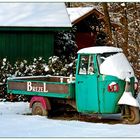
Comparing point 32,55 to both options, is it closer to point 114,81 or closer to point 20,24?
point 20,24

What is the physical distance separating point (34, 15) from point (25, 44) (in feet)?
5.38

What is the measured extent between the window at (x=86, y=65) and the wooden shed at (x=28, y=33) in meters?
7.66

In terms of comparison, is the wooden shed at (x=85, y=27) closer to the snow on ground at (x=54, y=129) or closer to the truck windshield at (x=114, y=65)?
the truck windshield at (x=114, y=65)

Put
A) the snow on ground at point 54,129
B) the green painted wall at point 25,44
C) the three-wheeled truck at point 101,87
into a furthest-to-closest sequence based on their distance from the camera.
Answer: the green painted wall at point 25,44
the three-wheeled truck at point 101,87
the snow on ground at point 54,129

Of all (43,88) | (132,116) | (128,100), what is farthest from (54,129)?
(43,88)

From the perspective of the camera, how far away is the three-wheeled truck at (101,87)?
11430 millimetres

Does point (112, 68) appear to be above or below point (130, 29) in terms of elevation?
below

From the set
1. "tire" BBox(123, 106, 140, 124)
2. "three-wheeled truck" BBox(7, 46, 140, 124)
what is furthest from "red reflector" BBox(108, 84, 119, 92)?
"tire" BBox(123, 106, 140, 124)

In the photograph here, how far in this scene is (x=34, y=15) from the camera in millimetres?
21078

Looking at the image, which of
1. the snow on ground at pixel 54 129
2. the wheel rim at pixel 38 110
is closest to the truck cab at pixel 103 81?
the snow on ground at pixel 54 129

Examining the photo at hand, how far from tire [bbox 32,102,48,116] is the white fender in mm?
2565

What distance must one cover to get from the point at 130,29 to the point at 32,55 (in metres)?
7.05

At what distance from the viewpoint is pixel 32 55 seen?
20266 millimetres

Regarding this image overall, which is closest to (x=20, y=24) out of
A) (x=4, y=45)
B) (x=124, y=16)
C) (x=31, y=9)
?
(x=4, y=45)
